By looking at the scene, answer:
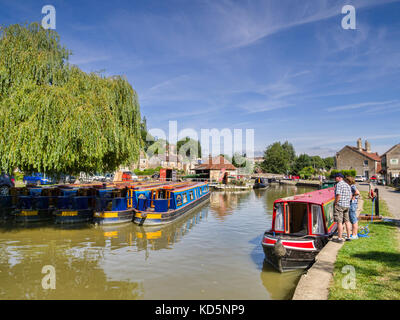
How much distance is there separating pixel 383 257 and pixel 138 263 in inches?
296

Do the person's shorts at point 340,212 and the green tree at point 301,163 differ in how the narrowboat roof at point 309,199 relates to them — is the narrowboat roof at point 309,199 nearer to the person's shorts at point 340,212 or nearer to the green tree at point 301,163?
the person's shorts at point 340,212

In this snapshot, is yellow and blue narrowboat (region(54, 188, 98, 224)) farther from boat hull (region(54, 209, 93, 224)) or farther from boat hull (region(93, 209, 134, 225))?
boat hull (region(93, 209, 134, 225))

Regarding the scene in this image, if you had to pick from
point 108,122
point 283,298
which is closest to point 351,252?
point 283,298

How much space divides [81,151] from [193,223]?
9043 millimetres

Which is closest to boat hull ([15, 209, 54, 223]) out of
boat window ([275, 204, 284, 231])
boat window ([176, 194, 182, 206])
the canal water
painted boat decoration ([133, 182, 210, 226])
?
the canal water

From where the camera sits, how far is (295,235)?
30.6 feet

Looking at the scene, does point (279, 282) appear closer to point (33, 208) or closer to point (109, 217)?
point (109, 217)

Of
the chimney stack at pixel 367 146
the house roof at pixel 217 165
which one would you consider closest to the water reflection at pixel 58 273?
the house roof at pixel 217 165

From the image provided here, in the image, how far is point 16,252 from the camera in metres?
10.9

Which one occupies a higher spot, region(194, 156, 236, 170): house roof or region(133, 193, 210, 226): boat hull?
region(194, 156, 236, 170): house roof

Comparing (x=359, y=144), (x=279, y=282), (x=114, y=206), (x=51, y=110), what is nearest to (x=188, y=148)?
(x=359, y=144)

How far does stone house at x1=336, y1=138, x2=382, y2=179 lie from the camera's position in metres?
63.2

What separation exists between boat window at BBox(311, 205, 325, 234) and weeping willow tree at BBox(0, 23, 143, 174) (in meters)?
8.37

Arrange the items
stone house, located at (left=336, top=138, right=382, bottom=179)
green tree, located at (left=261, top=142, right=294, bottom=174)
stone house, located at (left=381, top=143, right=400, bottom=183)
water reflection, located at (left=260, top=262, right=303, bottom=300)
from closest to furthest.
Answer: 1. water reflection, located at (left=260, top=262, right=303, bottom=300)
2. stone house, located at (left=381, top=143, right=400, bottom=183)
3. stone house, located at (left=336, top=138, right=382, bottom=179)
4. green tree, located at (left=261, top=142, right=294, bottom=174)
